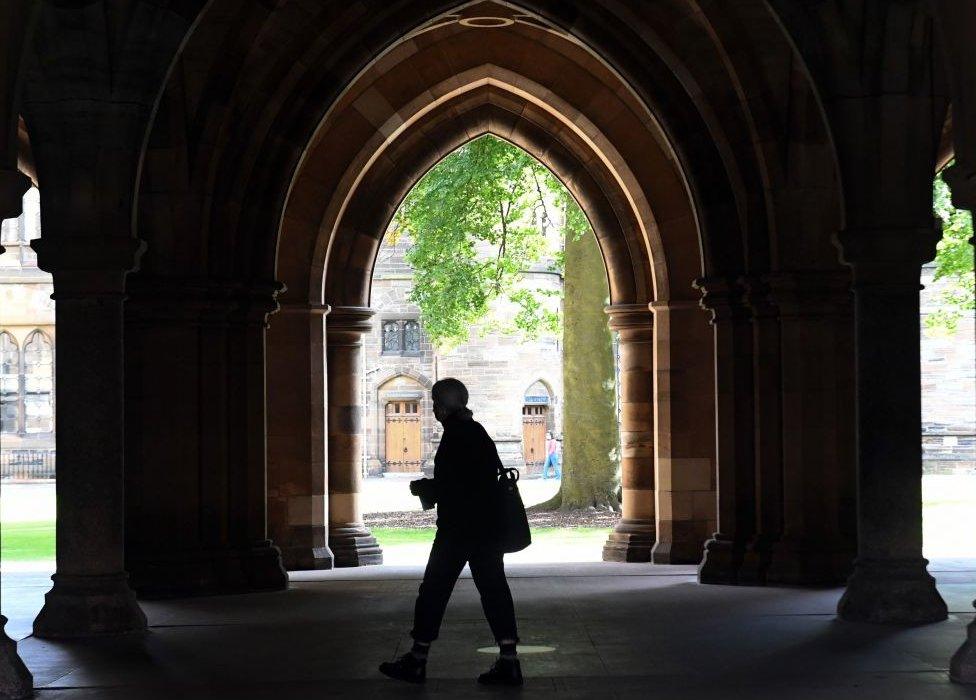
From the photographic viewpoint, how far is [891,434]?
8.63 m

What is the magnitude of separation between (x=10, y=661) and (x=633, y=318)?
9.97 m

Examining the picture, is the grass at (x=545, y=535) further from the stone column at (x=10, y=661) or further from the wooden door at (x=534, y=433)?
the wooden door at (x=534, y=433)

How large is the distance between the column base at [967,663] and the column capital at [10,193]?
4.47 metres

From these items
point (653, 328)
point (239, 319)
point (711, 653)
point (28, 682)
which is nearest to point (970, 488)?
point (653, 328)

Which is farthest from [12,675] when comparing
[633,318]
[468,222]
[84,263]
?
[468,222]

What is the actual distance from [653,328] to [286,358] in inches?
143

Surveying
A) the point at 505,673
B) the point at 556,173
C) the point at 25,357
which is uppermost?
the point at 556,173

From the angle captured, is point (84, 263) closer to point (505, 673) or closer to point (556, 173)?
point (505, 673)

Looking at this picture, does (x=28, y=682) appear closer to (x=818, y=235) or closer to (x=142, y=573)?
(x=142, y=573)

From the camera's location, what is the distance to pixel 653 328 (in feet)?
50.9

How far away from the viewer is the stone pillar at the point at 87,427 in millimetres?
8484

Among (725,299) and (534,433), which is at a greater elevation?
(725,299)

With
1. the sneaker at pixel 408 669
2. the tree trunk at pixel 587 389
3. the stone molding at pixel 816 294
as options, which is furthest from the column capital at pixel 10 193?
the tree trunk at pixel 587 389

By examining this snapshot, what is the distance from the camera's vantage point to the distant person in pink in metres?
40.8
